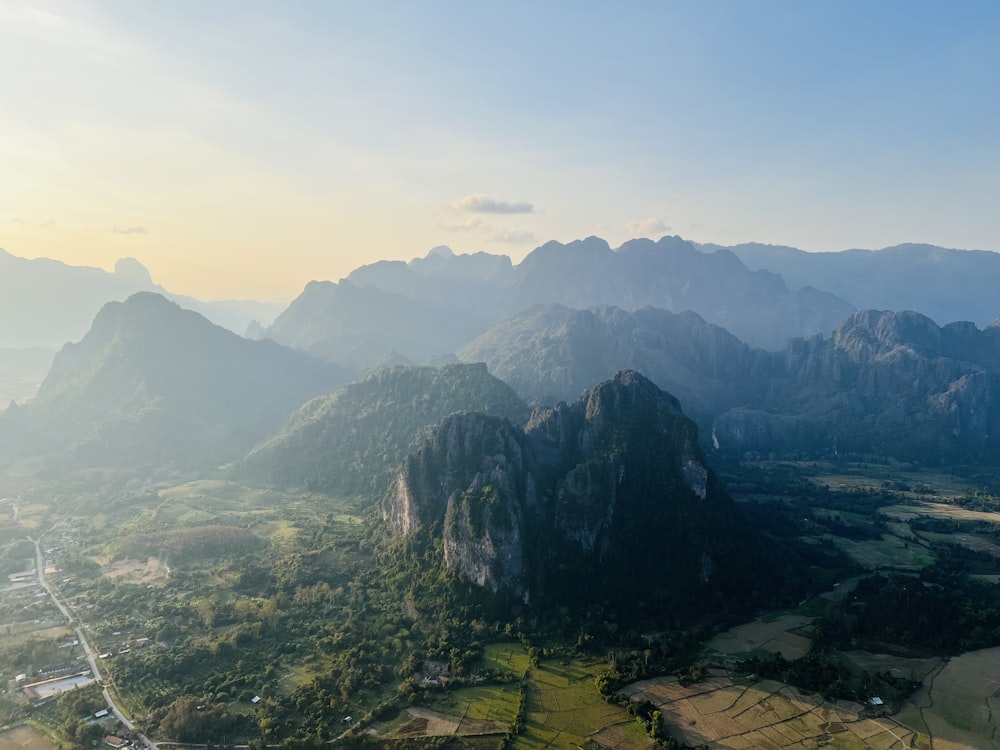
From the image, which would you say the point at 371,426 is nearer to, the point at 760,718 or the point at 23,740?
the point at 23,740

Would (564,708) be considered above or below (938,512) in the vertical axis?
below

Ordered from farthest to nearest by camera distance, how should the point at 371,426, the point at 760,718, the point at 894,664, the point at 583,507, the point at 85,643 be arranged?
1. the point at 371,426
2. the point at 583,507
3. the point at 85,643
4. the point at 894,664
5. the point at 760,718

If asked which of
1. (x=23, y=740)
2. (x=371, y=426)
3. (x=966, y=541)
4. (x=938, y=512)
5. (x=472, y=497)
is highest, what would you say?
(x=472, y=497)

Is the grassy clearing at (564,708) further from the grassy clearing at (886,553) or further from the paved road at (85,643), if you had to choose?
the grassy clearing at (886,553)

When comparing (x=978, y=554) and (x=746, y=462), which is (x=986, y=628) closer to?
(x=978, y=554)

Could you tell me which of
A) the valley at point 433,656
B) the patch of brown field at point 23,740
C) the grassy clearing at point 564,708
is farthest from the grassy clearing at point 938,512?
the patch of brown field at point 23,740

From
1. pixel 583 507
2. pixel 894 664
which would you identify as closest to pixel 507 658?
pixel 583 507

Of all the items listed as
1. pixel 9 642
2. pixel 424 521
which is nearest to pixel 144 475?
pixel 9 642

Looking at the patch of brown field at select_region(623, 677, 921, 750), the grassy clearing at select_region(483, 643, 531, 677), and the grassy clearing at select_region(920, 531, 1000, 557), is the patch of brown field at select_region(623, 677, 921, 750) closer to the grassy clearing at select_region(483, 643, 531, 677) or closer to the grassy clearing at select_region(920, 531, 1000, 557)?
the grassy clearing at select_region(483, 643, 531, 677)
